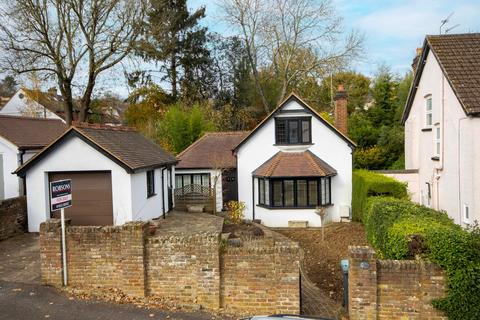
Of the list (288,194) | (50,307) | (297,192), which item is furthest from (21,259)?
(297,192)

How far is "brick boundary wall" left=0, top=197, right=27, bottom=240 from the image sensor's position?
585 inches

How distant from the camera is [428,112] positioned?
18469 mm

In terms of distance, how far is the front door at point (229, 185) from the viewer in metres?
24.9

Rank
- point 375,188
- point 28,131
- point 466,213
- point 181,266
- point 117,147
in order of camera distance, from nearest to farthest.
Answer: point 181,266, point 466,213, point 117,147, point 375,188, point 28,131

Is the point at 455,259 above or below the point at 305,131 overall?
below

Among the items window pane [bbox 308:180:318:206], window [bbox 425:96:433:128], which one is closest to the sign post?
window pane [bbox 308:180:318:206]

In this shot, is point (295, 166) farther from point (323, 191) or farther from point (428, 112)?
point (428, 112)

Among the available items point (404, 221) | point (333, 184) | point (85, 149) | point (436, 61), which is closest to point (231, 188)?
point (333, 184)

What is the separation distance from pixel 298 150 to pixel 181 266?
45.0 feet

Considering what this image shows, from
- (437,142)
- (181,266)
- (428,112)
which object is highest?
(428,112)

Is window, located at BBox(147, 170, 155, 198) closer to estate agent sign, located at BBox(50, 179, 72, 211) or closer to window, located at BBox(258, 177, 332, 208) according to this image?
window, located at BBox(258, 177, 332, 208)

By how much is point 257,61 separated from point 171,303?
33.1m

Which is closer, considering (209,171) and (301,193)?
(301,193)

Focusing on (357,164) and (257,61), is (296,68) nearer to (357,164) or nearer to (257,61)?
(257,61)
